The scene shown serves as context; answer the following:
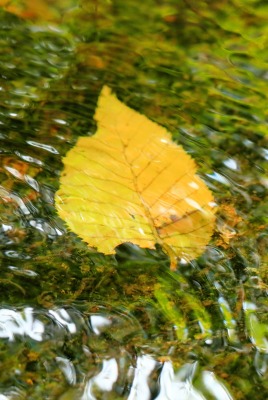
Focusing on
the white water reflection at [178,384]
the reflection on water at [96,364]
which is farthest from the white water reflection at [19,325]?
the white water reflection at [178,384]

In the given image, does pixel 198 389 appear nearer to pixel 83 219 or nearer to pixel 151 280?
pixel 151 280

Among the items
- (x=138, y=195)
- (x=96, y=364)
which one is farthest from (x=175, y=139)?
(x=96, y=364)

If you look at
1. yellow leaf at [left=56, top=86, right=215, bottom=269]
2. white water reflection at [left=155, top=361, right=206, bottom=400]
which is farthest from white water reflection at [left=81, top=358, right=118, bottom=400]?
yellow leaf at [left=56, top=86, right=215, bottom=269]

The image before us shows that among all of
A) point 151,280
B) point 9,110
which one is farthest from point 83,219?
point 9,110

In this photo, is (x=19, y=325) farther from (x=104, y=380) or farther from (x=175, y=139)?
(x=175, y=139)

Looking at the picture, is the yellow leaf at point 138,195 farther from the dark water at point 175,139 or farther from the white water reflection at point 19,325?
the white water reflection at point 19,325
